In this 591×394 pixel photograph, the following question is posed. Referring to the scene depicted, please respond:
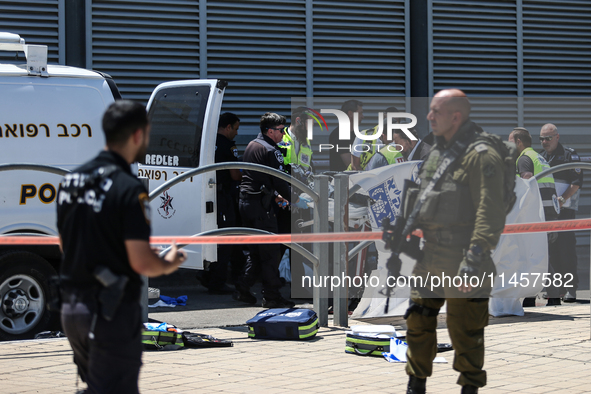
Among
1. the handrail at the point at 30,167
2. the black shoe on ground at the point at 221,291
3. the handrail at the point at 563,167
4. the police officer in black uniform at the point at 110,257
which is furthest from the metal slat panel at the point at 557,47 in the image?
the police officer in black uniform at the point at 110,257

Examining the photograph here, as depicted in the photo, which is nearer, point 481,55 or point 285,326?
point 285,326

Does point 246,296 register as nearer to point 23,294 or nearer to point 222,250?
point 222,250

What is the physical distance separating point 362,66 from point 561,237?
5.04m

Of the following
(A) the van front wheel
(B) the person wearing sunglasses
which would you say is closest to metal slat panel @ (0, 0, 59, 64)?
(A) the van front wheel

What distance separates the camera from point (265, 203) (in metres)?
8.72

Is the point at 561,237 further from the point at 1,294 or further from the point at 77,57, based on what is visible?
the point at 77,57

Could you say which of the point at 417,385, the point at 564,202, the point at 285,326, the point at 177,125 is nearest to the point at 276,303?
the point at 285,326

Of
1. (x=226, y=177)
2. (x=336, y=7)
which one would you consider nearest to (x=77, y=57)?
(x=226, y=177)

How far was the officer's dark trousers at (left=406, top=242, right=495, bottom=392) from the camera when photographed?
4594 mm

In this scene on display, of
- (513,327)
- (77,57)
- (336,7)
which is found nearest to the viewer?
(513,327)

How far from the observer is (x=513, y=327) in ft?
24.6

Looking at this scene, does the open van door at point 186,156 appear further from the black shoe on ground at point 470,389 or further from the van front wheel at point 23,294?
the black shoe on ground at point 470,389

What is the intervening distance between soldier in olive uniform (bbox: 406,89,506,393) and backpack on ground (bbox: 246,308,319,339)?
220 centimetres

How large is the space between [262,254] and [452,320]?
4163 millimetres
